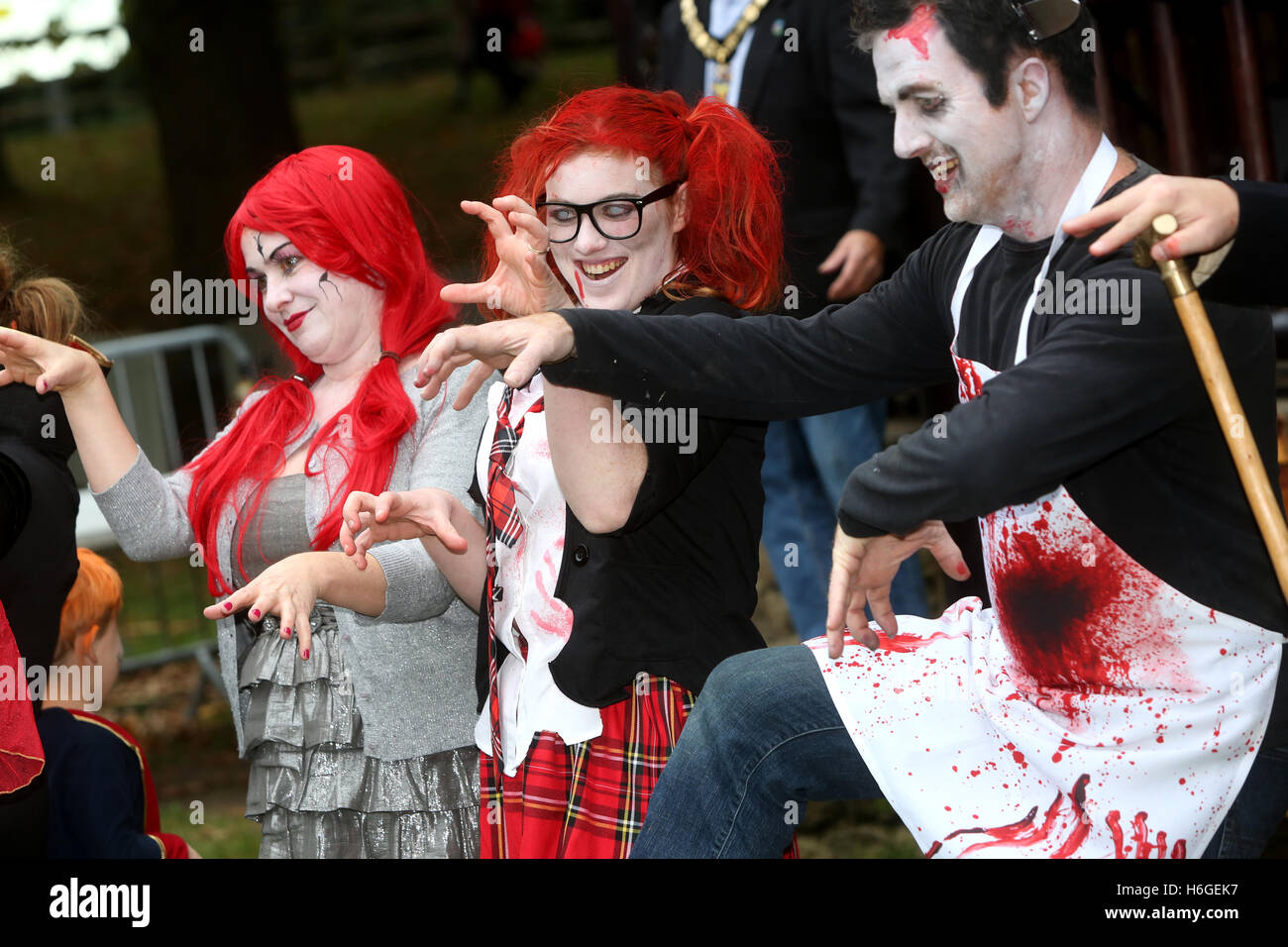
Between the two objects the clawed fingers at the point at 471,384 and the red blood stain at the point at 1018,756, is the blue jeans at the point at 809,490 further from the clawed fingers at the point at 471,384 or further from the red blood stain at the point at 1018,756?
the red blood stain at the point at 1018,756

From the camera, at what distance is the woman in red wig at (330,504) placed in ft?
9.35

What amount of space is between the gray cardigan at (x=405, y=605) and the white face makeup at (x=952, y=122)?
44.2 inches

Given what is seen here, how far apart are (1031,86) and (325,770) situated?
68.7 inches

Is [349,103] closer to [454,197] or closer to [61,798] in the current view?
[454,197]

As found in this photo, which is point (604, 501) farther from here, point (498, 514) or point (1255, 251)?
point (1255, 251)

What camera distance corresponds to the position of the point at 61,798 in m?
3.07

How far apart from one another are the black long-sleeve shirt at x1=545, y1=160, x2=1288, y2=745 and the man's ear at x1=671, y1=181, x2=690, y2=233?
0.45 meters

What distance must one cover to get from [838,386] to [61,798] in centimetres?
181

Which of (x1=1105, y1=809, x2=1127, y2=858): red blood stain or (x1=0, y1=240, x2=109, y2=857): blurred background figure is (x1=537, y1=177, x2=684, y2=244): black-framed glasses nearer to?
(x1=0, y1=240, x2=109, y2=857): blurred background figure

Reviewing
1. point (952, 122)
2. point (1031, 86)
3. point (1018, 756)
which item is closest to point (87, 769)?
point (1018, 756)

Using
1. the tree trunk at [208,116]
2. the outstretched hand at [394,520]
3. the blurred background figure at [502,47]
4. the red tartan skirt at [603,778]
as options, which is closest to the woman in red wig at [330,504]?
the outstretched hand at [394,520]

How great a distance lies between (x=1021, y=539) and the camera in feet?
7.00

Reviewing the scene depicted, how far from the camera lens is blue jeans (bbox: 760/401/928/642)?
4.05 metres
